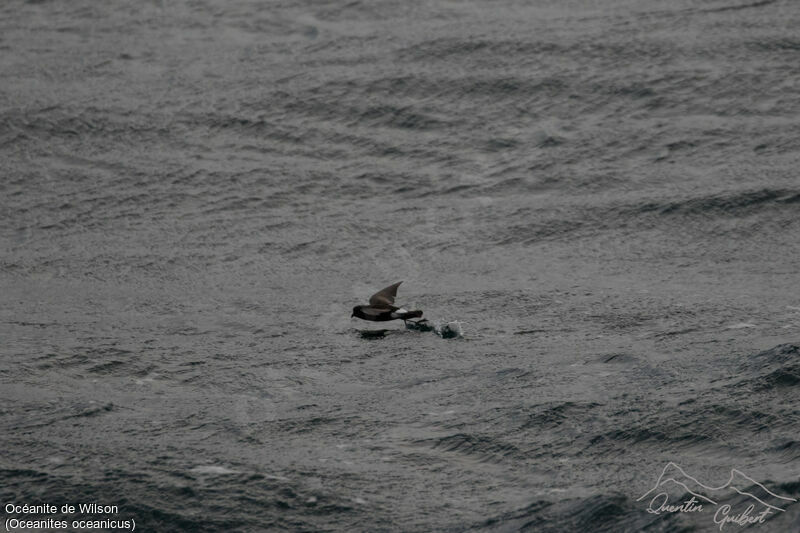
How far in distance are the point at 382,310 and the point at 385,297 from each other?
0.27 meters

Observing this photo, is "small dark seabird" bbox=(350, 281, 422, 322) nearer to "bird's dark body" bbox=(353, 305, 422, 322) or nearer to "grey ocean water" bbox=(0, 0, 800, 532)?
"bird's dark body" bbox=(353, 305, 422, 322)

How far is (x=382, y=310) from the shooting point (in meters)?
12.9

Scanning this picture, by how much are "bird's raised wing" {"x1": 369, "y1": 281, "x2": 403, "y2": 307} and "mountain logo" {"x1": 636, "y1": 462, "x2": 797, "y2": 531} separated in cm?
436

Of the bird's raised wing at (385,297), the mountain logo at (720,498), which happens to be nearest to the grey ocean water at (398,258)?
the mountain logo at (720,498)

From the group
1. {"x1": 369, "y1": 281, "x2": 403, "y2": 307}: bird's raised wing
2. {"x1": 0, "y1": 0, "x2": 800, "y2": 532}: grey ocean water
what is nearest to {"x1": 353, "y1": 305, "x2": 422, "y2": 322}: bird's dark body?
{"x1": 369, "y1": 281, "x2": 403, "y2": 307}: bird's raised wing

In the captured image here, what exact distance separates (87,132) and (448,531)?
510 inches

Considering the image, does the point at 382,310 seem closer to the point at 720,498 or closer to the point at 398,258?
the point at 398,258

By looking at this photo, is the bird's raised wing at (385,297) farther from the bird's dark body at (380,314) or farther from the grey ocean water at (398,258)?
the grey ocean water at (398,258)

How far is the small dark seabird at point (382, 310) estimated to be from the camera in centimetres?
1286

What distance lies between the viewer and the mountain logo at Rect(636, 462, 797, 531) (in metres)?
8.87

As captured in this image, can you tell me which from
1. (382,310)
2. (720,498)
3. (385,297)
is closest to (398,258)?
(385,297)

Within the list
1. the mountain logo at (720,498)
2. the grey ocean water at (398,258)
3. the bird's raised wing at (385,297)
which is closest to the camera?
the mountain logo at (720,498)

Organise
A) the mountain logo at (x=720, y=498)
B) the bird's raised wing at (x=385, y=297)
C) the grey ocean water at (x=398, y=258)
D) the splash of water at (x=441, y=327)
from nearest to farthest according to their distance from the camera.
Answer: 1. the mountain logo at (x=720, y=498)
2. the grey ocean water at (x=398, y=258)
3. the splash of water at (x=441, y=327)
4. the bird's raised wing at (x=385, y=297)

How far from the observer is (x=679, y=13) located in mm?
23297
